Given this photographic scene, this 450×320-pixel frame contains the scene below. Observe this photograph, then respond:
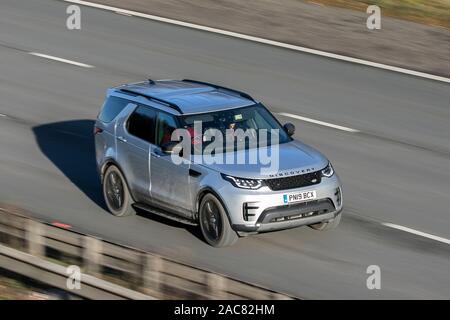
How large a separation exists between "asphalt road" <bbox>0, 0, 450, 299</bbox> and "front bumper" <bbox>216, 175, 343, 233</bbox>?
524 millimetres

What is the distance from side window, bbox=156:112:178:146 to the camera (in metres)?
14.8

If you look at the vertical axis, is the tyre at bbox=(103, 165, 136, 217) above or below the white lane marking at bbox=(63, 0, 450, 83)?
below

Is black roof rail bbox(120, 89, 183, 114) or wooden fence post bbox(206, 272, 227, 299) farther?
black roof rail bbox(120, 89, 183, 114)

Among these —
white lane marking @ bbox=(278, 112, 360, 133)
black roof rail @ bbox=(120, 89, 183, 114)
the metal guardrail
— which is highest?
black roof rail @ bbox=(120, 89, 183, 114)

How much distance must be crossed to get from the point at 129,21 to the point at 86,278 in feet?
49.2

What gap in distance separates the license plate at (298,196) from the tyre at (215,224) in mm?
803

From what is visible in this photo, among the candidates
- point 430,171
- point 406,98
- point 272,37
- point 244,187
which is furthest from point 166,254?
point 272,37

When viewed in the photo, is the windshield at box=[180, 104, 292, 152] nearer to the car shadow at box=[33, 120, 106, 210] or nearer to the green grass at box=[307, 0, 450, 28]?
the car shadow at box=[33, 120, 106, 210]

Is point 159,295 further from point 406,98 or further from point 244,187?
point 406,98

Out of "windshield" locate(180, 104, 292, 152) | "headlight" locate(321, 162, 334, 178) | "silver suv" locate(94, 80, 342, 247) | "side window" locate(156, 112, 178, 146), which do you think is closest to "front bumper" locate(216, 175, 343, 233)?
"silver suv" locate(94, 80, 342, 247)

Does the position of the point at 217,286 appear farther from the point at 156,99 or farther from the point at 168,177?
the point at 156,99

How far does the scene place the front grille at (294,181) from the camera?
45.0 ft

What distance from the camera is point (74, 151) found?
19031mm

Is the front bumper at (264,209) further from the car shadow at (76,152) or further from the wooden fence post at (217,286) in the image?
the wooden fence post at (217,286)
